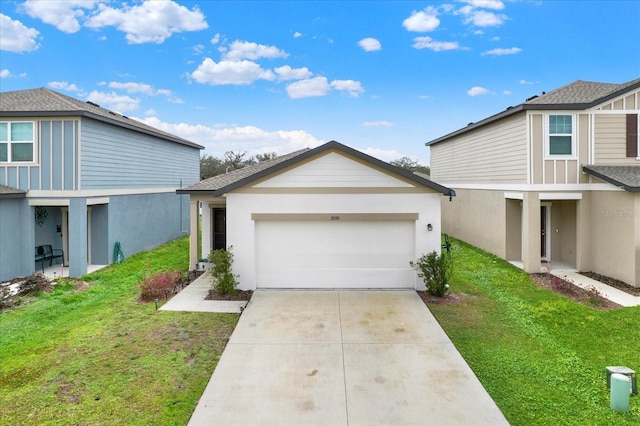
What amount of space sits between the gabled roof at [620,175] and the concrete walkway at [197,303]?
1081 cm

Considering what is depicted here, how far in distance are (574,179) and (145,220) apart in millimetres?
16806

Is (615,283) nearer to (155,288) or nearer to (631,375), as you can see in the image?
(631,375)

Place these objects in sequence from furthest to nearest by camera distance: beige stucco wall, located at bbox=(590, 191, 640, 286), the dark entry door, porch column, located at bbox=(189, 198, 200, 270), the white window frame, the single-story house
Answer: the dark entry door → porch column, located at bbox=(189, 198, 200, 270) → the white window frame → beige stucco wall, located at bbox=(590, 191, 640, 286) → the single-story house

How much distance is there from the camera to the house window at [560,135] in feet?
41.5

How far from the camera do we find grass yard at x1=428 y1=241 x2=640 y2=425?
5289 mm

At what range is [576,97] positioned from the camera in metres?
13.1

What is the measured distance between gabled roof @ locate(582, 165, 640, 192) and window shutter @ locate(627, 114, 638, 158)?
0.51 m

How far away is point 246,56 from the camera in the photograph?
25.6m

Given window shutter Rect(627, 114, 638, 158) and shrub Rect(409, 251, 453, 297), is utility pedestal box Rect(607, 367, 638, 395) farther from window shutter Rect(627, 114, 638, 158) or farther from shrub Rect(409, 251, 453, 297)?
window shutter Rect(627, 114, 638, 158)

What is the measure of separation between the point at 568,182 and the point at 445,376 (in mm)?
9731

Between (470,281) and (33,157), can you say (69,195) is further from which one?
(470,281)

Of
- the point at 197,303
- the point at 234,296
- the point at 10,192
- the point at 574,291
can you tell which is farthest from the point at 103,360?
the point at 574,291

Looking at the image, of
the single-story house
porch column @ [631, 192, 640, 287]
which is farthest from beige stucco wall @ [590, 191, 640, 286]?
the single-story house

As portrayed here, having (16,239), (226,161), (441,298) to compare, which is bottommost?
(441,298)
